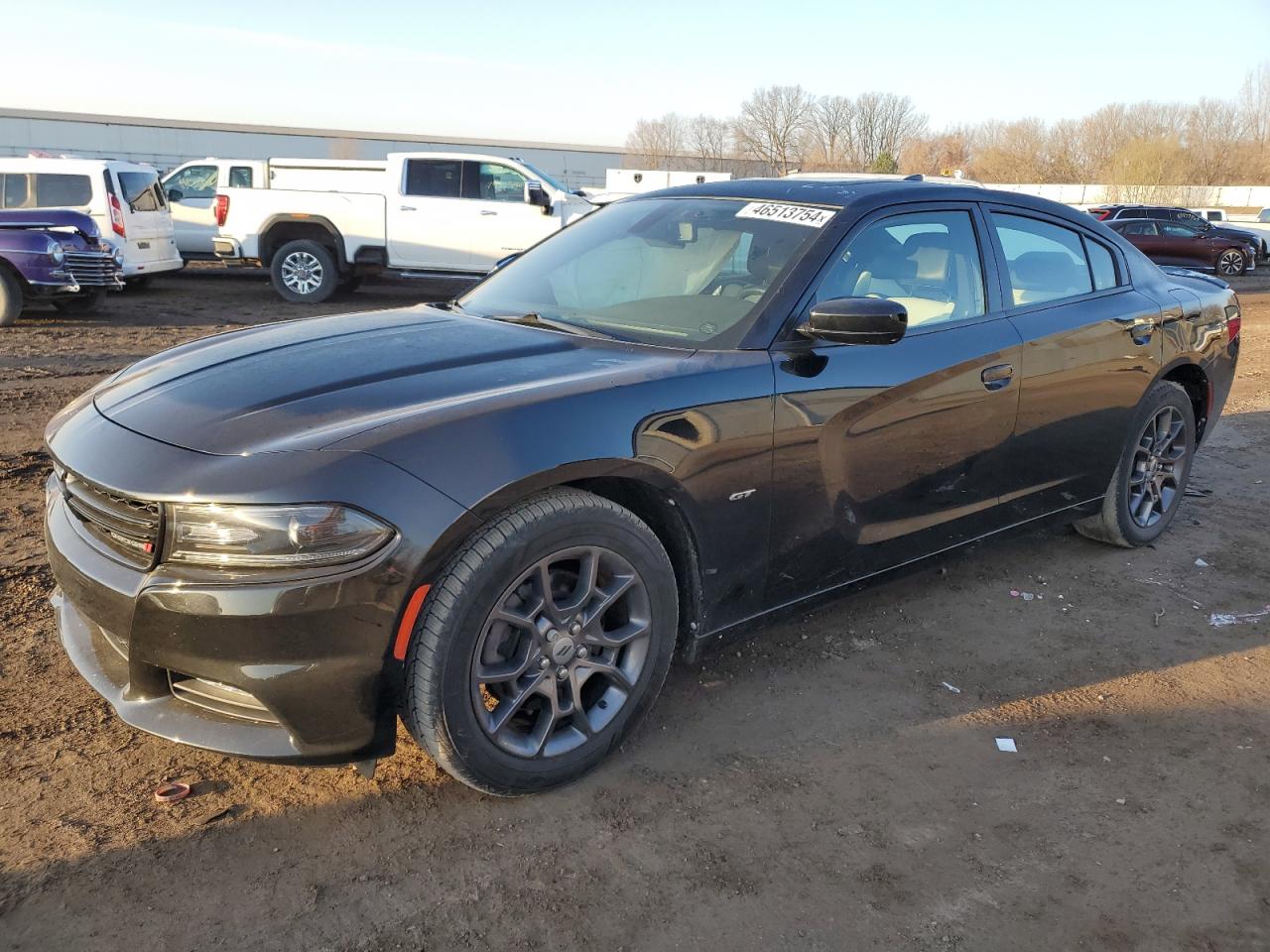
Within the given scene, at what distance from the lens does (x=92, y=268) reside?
11.1m

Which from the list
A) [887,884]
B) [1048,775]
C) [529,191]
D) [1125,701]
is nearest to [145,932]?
[887,884]

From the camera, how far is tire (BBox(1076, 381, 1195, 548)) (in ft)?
15.1

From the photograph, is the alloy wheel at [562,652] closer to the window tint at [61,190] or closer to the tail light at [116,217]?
the tail light at [116,217]

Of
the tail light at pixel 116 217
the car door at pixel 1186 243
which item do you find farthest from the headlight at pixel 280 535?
the car door at pixel 1186 243

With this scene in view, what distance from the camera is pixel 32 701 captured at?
3.10 metres

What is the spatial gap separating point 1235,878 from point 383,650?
2200 millimetres

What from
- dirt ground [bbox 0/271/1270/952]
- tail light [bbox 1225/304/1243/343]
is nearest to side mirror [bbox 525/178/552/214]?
tail light [bbox 1225/304/1243/343]

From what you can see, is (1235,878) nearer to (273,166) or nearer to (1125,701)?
(1125,701)

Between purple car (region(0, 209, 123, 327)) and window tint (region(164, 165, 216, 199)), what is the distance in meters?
5.86

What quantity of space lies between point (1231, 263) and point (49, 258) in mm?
24475

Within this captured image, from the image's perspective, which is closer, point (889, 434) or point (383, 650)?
point (383, 650)

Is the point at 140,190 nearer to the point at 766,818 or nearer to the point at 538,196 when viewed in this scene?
the point at 538,196

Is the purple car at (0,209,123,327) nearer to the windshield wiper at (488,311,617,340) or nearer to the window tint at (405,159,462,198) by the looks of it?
the window tint at (405,159,462,198)

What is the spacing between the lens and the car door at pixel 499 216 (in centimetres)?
1392
